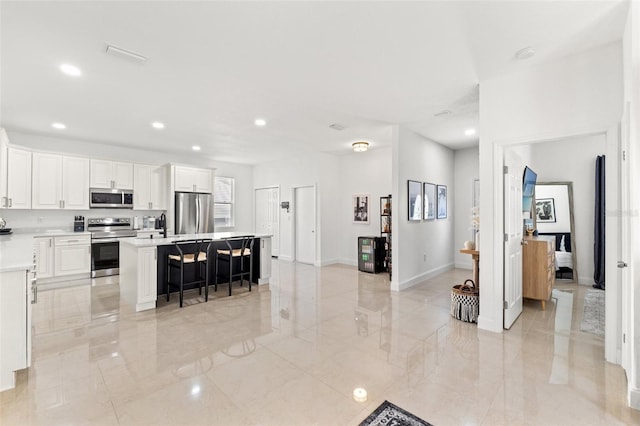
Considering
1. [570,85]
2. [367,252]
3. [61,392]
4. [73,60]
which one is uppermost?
[73,60]

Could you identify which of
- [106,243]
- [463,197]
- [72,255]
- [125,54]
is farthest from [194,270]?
[463,197]

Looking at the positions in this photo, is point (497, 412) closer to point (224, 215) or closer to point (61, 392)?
point (61, 392)

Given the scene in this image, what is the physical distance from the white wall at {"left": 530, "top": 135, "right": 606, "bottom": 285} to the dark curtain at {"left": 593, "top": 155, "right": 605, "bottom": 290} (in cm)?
17

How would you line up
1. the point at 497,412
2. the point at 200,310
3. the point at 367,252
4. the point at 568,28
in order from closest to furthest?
the point at 497,412
the point at 568,28
the point at 200,310
the point at 367,252

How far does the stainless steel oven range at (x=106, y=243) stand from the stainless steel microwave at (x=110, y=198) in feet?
1.12

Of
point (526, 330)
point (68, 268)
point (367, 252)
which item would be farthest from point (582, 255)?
point (68, 268)

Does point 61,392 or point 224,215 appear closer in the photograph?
point 61,392

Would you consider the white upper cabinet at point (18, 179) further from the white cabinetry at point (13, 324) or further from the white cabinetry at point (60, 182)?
the white cabinetry at point (13, 324)

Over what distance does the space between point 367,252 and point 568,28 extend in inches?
193

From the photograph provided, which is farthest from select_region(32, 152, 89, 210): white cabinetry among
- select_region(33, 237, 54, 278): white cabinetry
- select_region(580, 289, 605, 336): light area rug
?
select_region(580, 289, 605, 336): light area rug

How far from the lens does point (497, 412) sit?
78.7 inches

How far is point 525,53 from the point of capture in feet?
9.11

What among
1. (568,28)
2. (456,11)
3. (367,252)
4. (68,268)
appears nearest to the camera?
(456,11)

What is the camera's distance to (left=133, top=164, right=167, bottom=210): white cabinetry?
6.57 metres
